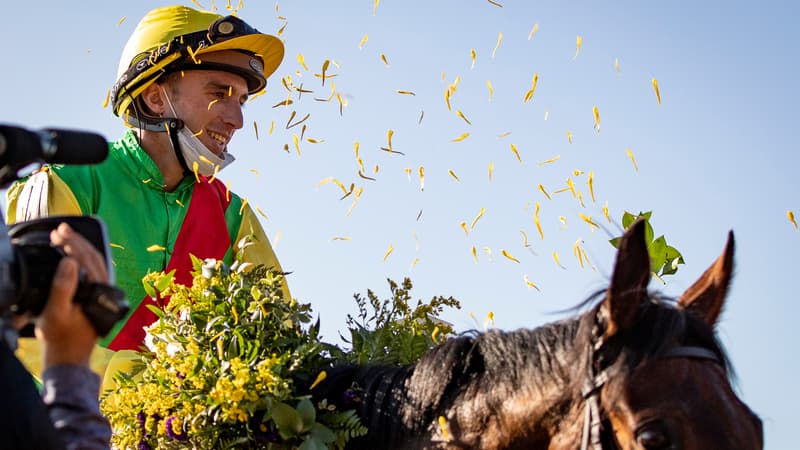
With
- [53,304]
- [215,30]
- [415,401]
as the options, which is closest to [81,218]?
[53,304]

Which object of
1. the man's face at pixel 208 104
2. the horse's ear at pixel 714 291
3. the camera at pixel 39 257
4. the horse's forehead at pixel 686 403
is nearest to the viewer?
the camera at pixel 39 257

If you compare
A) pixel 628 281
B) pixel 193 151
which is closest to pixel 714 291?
pixel 628 281

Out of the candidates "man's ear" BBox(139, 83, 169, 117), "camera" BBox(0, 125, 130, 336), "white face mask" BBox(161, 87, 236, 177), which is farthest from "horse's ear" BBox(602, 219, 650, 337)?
"man's ear" BBox(139, 83, 169, 117)

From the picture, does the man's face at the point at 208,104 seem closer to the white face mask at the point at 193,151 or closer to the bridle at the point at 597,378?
the white face mask at the point at 193,151

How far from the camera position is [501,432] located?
10.9 feet

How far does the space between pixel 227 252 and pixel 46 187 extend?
4.00ft

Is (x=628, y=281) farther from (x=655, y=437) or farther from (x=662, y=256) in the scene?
(x=662, y=256)

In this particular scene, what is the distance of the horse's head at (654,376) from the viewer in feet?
9.94

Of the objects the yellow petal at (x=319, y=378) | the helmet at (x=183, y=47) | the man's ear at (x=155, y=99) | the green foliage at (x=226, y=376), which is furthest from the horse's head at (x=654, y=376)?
the man's ear at (x=155, y=99)

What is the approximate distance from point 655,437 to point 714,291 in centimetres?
85

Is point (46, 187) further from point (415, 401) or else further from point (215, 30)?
point (415, 401)

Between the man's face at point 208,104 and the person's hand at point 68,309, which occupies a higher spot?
the man's face at point 208,104

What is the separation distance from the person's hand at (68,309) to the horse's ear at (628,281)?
1.58 m

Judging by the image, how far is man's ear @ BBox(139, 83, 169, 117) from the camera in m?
6.20
